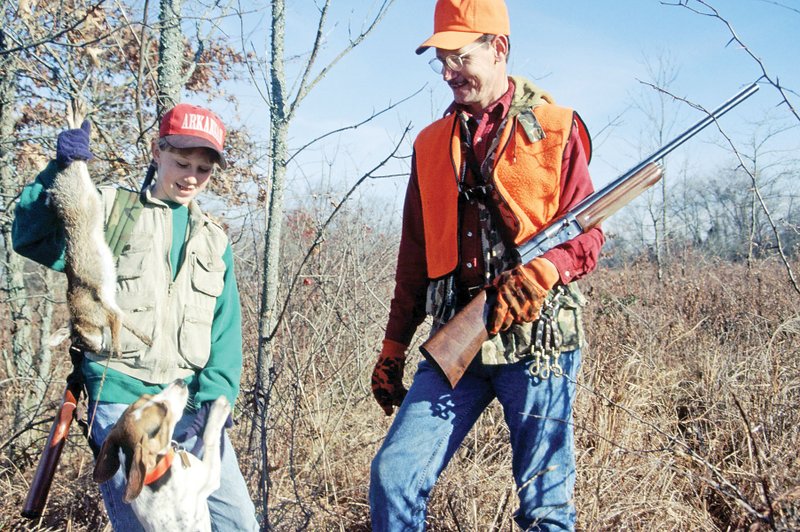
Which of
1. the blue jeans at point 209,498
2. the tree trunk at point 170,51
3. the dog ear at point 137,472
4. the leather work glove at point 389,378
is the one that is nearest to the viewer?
the dog ear at point 137,472

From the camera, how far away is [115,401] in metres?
2.43

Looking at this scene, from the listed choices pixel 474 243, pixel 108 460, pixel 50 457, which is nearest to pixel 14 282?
pixel 50 457

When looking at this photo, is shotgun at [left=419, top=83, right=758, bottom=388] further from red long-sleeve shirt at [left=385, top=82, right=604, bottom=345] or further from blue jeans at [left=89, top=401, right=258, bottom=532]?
blue jeans at [left=89, top=401, right=258, bottom=532]

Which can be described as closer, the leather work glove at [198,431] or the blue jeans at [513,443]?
the blue jeans at [513,443]

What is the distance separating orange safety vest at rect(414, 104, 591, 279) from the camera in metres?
2.51

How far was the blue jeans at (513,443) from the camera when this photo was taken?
236cm

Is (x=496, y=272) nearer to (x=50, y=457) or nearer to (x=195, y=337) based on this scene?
(x=195, y=337)

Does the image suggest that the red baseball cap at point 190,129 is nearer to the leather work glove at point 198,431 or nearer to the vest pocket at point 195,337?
the vest pocket at point 195,337

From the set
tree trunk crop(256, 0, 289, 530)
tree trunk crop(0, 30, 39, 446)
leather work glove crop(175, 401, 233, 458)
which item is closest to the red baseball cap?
leather work glove crop(175, 401, 233, 458)

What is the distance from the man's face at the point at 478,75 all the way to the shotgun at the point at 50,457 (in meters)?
1.82

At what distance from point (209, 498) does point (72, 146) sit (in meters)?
1.36

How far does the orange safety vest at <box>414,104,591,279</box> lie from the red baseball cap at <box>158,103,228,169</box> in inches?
35.2

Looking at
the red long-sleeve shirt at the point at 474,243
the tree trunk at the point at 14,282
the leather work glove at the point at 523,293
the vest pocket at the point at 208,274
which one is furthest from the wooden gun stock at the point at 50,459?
the tree trunk at the point at 14,282

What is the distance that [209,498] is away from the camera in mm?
2557
